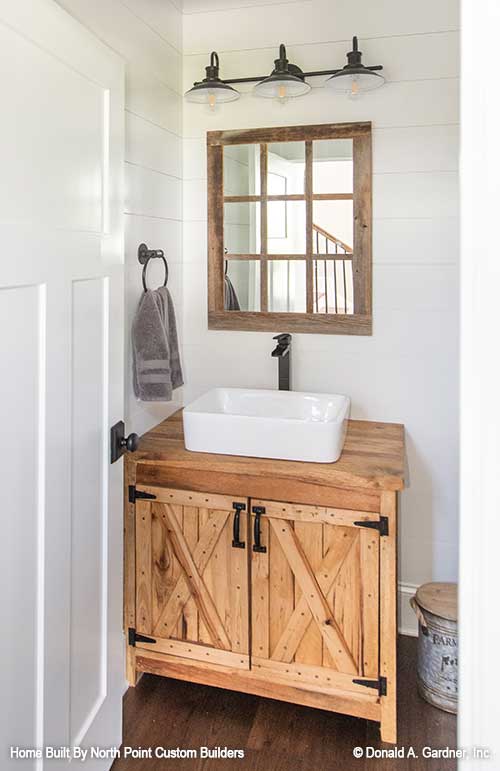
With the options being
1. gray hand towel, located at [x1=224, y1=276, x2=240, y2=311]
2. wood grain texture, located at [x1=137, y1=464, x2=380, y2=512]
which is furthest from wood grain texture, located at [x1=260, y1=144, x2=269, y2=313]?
wood grain texture, located at [x1=137, y1=464, x2=380, y2=512]

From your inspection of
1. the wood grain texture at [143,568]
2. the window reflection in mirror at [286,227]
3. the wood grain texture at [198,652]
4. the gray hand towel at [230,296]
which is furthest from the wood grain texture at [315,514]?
the window reflection in mirror at [286,227]

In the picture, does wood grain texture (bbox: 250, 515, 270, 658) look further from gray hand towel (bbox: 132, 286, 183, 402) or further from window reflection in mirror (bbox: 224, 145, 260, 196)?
window reflection in mirror (bbox: 224, 145, 260, 196)

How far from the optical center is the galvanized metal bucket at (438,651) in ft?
6.88

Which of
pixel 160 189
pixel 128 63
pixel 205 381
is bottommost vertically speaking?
pixel 205 381

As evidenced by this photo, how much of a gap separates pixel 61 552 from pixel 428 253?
1.71m

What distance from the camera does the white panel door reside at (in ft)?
4.10

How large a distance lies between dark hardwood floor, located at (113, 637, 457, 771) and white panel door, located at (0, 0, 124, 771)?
23 centimetres

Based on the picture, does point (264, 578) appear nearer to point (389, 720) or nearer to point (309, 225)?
point (389, 720)

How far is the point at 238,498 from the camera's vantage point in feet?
6.58

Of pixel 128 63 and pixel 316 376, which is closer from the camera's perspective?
pixel 128 63

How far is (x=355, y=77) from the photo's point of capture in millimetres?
2268
